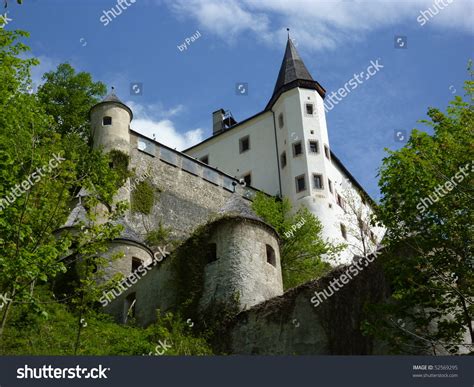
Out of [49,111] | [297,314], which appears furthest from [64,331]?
[49,111]

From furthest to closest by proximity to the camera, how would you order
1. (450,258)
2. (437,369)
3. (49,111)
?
(49,111), (450,258), (437,369)

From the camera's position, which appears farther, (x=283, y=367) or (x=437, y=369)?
(x=437, y=369)

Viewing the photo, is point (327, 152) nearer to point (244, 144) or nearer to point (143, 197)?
point (244, 144)

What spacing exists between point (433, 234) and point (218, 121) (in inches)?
1640

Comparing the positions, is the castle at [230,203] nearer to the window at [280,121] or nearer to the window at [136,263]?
the window at [136,263]

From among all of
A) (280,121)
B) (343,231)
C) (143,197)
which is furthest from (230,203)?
(280,121)

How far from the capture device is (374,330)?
17109 millimetres

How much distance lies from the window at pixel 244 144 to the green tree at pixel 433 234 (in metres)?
32.6

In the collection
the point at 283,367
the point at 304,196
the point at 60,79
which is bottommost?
the point at 283,367

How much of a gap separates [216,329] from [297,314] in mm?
2994

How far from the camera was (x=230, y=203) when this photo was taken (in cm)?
2955

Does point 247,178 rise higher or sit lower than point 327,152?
lower

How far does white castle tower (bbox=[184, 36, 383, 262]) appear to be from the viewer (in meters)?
46.3

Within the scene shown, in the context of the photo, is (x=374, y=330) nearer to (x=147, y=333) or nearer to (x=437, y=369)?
(x=437, y=369)
